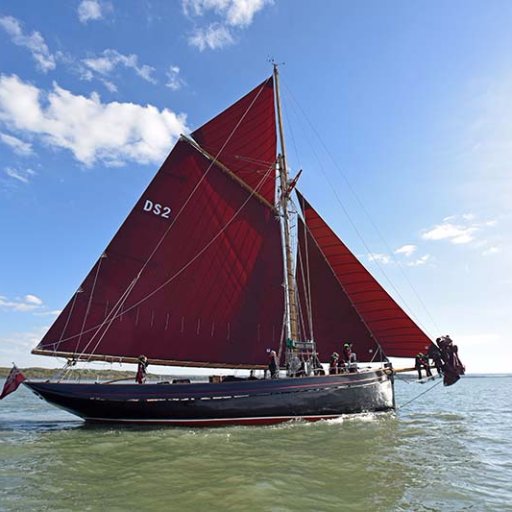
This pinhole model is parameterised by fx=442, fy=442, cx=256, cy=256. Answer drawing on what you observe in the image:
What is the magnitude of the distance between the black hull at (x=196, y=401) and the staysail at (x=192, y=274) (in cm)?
203

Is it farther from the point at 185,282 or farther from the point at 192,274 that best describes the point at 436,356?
the point at 185,282

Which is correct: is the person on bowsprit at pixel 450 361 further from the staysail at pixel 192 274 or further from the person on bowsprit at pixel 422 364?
the staysail at pixel 192 274

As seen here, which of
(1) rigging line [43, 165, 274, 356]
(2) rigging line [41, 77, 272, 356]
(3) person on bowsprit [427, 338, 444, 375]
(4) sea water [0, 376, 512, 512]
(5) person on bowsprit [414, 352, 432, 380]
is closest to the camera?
(4) sea water [0, 376, 512, 512]

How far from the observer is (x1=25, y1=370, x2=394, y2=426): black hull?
17234mm

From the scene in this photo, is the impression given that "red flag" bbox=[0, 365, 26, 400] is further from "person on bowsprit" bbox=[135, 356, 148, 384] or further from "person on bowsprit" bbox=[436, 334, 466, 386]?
"person on bowsprit" bbox=[436, 334, 466, 386]

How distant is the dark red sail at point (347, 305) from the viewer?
21.8 m

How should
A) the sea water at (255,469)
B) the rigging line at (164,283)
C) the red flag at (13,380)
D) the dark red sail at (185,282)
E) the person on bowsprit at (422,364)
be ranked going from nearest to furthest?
1. the sea water at (255,469)
2. the red flag at (13,380)
3. the rigging line at (164,283)
4. the dark red sail at (185,282)
5. the person on bowsprit at (422,364)

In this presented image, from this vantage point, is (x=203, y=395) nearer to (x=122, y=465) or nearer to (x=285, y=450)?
(x=285, y=450)

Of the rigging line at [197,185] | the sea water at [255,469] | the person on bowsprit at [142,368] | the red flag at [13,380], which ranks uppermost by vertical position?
the rigging line at [197,185]

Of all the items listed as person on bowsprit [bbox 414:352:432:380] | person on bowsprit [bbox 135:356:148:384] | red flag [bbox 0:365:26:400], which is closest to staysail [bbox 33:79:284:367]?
person on bowsprit [bbox 135:356:148:384]

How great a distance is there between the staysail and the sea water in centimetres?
406

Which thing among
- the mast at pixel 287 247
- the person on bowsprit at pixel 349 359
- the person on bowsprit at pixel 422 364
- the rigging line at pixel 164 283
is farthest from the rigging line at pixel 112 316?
the person on bowsprit at pixel 422 364

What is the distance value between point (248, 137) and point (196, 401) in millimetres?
14470

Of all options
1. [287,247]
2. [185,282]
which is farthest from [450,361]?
[185,282]
